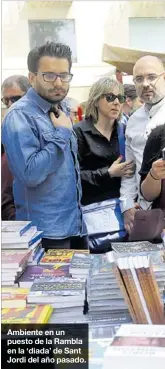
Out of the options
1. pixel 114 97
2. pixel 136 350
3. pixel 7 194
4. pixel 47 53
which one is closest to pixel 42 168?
pixel 7 194

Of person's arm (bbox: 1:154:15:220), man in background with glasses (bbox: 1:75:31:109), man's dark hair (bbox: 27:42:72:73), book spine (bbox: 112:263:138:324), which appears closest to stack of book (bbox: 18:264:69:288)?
person's arm (bbox: 1:154:15:220)

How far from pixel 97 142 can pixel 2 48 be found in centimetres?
94

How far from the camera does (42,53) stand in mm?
1628

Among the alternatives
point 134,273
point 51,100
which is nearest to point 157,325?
point 134,273

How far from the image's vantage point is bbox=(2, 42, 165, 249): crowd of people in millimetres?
1662

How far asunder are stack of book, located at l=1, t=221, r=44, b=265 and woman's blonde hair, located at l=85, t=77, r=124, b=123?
2.03 feet

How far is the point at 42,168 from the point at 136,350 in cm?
80

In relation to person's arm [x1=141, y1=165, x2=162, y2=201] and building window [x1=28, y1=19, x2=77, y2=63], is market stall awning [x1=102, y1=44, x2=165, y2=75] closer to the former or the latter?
building window [x1=28, y1=19, x2=77, y2=63]

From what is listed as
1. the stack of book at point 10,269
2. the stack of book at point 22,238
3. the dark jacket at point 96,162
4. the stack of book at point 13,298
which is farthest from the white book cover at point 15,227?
the dark jacket at point 96,162

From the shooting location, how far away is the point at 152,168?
174cm

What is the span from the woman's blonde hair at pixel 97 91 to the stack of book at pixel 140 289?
2.91 feet

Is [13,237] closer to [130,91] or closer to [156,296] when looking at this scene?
[156,296]

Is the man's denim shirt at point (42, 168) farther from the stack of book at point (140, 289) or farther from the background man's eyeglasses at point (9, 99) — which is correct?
the stack of book at point (140, 289)

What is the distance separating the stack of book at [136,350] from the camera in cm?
98
